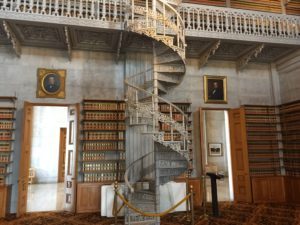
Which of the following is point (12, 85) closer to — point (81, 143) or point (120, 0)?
point (81, 143)

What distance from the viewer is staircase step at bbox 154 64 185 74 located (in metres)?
6.19

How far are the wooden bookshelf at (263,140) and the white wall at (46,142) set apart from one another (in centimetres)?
849

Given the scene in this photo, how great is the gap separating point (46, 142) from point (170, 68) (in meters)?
8.07

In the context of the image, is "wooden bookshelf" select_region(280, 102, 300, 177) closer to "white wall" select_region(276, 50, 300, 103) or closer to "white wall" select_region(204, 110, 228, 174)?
"white wall" select_region(276, 50, 300, 103)

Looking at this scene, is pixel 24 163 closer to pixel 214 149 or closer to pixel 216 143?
pixel 214 149

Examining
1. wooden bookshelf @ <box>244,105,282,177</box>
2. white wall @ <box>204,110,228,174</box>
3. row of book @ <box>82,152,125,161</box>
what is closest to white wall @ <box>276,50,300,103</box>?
wooden bookshelf @ <box>244,105,282,177</box>

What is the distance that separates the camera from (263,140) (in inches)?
289

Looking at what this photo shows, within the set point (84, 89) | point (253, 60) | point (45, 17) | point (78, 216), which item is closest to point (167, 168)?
point (78, 216)

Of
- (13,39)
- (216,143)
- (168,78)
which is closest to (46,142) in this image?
(13,39)

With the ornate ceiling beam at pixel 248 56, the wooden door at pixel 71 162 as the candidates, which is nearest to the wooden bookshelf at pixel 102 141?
the wooden door at pixel 71 162

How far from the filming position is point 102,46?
266 inches

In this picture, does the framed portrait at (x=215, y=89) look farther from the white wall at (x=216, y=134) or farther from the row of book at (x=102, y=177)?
the white wall at (x=216, y=134)

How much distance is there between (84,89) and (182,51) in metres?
2.78

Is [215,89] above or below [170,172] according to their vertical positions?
above
